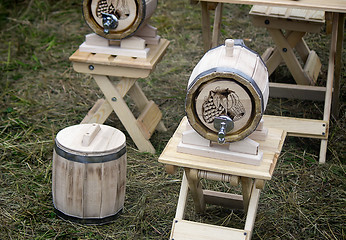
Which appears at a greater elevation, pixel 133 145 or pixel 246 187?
pixel 246 187

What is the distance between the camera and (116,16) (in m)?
4.34

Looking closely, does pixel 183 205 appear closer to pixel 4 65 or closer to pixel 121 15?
pixel 121 15

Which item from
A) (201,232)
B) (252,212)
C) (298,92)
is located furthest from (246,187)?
(298,92)

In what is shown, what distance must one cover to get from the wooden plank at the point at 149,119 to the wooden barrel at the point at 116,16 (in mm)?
761

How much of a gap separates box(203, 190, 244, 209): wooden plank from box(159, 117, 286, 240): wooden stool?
0.91 ft

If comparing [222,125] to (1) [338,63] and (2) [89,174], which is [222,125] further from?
(1) [338,63]

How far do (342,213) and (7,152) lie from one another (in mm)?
2746

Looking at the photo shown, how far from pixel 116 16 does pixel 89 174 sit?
135 centimetres

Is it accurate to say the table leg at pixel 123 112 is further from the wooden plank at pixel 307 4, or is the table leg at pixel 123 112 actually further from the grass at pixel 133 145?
the wooden plank at pixel 307 4

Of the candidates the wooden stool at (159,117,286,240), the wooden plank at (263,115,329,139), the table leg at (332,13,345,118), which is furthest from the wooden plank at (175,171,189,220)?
the table leg at (332,13,345,118)

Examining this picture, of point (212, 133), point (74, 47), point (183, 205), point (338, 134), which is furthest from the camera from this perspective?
point (74, 47)

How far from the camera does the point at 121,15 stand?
14.3ft

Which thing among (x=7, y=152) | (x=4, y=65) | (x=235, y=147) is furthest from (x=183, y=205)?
(x=4, y=65)

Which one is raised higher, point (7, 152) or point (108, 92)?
point (108, 92)
